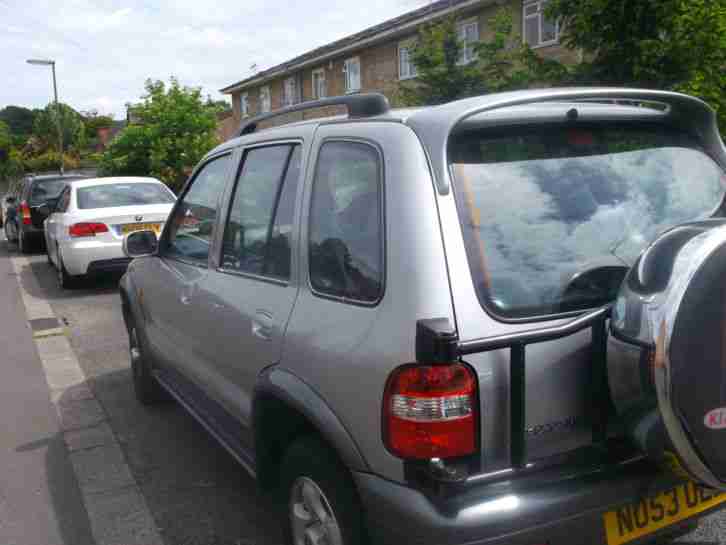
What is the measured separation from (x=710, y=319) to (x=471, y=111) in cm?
96

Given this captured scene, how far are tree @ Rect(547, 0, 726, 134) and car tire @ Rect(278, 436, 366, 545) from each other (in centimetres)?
557

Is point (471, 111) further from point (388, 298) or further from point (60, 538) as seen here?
point (60, 538)

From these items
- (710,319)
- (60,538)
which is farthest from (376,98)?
(60,538)

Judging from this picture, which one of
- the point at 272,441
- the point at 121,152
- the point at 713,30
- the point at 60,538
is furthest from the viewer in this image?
the point at 121,152

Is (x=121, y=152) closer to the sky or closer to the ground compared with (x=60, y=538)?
closer to the sky

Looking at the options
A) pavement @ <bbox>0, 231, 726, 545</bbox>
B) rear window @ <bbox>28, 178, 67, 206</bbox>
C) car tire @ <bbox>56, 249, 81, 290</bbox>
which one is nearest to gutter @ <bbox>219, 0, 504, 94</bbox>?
car tire @ <bbox>56, 249, 81, 290</bbox>

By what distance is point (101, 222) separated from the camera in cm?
989

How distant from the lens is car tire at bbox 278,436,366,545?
2338 millimetres

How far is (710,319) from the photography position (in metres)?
1.97

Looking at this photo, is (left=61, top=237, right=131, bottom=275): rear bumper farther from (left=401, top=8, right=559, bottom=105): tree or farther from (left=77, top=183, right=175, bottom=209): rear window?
(left=401, top=8, right=559, bottom=105): tree

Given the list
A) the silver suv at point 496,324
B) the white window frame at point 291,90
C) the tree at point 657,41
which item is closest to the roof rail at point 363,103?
the silver suv at point 496,324

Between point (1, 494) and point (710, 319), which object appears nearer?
point (710, 319)

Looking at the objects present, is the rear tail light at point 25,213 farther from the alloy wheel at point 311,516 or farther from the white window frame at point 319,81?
the white window frame at point 319,81

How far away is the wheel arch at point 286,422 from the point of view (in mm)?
2328
